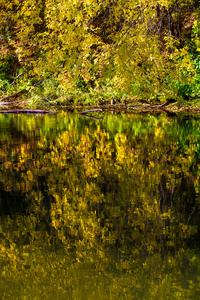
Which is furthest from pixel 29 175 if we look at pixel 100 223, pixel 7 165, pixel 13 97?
pixel 13 97

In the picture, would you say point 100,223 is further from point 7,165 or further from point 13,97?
point 13,97

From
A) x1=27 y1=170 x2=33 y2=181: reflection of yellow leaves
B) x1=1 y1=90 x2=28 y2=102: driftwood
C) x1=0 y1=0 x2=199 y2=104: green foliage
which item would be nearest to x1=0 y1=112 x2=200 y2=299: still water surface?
x1=27 y1=170 x2=33 y2=181: reflection of yellow leaves

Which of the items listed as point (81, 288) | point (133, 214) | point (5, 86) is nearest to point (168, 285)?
point (81, 288)

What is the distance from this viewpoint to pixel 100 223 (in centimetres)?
257

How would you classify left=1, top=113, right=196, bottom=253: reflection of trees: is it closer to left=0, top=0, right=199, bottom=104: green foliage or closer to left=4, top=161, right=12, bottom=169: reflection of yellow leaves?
left=4, top=161, right=12, bottom=169: reflection of yellow leaves

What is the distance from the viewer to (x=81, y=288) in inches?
68.4

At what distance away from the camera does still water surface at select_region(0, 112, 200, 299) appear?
1785mm

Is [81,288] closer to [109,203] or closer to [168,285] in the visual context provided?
[168,285]

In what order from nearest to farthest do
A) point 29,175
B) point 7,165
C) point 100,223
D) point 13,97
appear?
1. point 100,223
2. point 29,175
3. point 7,165
4. point 13,97

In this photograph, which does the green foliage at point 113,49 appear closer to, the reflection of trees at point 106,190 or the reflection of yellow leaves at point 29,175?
the reflection of trees at point 106,190

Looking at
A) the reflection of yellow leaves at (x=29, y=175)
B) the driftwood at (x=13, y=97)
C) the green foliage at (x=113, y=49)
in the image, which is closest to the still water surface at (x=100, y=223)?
the reflection of yellow leaves at (x=29, y=175)

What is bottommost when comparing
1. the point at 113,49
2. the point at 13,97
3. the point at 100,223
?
the point at 100,223

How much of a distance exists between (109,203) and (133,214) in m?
0.33

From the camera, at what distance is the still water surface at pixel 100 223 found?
1.79 meters
